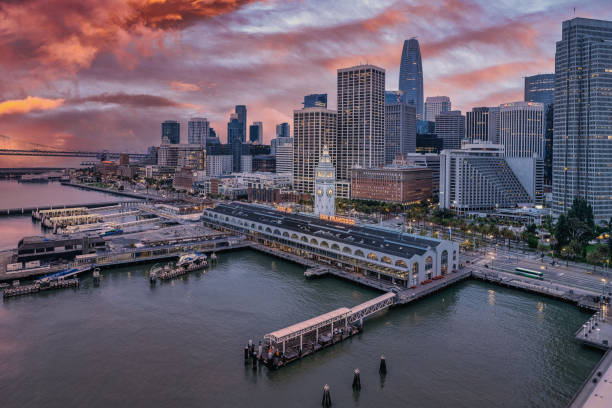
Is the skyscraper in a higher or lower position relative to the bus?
higher

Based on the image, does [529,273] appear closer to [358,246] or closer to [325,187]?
[358,246]

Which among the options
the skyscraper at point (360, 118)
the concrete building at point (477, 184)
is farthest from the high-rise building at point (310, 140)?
the concrete building at point (477, 184)

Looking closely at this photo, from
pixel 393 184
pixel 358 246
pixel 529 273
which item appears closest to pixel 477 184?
pixel 393 184

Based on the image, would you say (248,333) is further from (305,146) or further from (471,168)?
(305,146)

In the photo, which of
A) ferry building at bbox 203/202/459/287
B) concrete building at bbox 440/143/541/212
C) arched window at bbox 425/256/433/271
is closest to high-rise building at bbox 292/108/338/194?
concrete building at bbox 440/143/541/212

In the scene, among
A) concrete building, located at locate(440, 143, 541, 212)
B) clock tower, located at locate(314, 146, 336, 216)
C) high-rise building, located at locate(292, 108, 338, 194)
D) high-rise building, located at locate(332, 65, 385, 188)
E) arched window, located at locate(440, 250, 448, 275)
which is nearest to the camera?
arched window, located at locate(440, 250, 448, 275)

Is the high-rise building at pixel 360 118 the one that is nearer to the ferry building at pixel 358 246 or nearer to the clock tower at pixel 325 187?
the clock tower at pixel 325 187

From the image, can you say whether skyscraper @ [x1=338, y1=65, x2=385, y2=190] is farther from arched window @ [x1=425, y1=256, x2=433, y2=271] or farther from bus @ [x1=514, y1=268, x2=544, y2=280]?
arched window @ [x1=425, y1=256, x2=433, y2=271]
